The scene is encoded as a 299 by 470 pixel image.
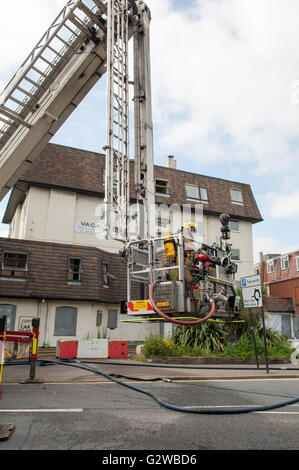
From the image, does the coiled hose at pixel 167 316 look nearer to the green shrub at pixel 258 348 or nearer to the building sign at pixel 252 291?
the building sign at pixel 252 291

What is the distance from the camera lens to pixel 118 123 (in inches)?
406

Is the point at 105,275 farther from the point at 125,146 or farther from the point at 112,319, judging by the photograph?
the point at 125,146

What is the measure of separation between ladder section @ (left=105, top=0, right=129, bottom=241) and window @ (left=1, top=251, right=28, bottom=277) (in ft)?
35.5

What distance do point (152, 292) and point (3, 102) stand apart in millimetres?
8240

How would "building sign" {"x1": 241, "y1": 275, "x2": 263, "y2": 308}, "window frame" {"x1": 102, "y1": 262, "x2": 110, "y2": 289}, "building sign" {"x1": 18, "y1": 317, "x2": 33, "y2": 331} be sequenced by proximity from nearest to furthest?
"building sign" {"x1": 241, "y1": 275, "x2": 263, "y2": 308}, "building sign" {"x1": 18, "y1": 317, "x2": 33, "y2": 331}, "window frame" {"x1": 102, "y1": 262, "x2": 110, "y2": 289}

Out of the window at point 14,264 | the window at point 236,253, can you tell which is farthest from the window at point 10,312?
the window at point 236,253

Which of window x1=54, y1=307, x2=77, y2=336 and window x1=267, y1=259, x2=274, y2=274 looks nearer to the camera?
window x1=54, y1=307, x2=77, y2=336

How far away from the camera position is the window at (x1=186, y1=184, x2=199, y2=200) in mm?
28444

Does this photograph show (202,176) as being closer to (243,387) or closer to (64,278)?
(64,278)

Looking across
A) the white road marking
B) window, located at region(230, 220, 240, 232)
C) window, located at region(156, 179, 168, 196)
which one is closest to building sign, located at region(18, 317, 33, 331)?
window, located at region(156, 179, 168, 196)

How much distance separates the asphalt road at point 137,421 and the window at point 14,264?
41.0 ft

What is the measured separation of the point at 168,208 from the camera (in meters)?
27.2

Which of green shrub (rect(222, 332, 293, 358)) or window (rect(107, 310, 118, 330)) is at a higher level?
window (rect(107, 310, 118, 330))

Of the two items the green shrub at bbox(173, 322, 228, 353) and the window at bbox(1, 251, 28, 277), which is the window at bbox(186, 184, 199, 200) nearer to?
the window at bbox(1, 251, 28, 277)
